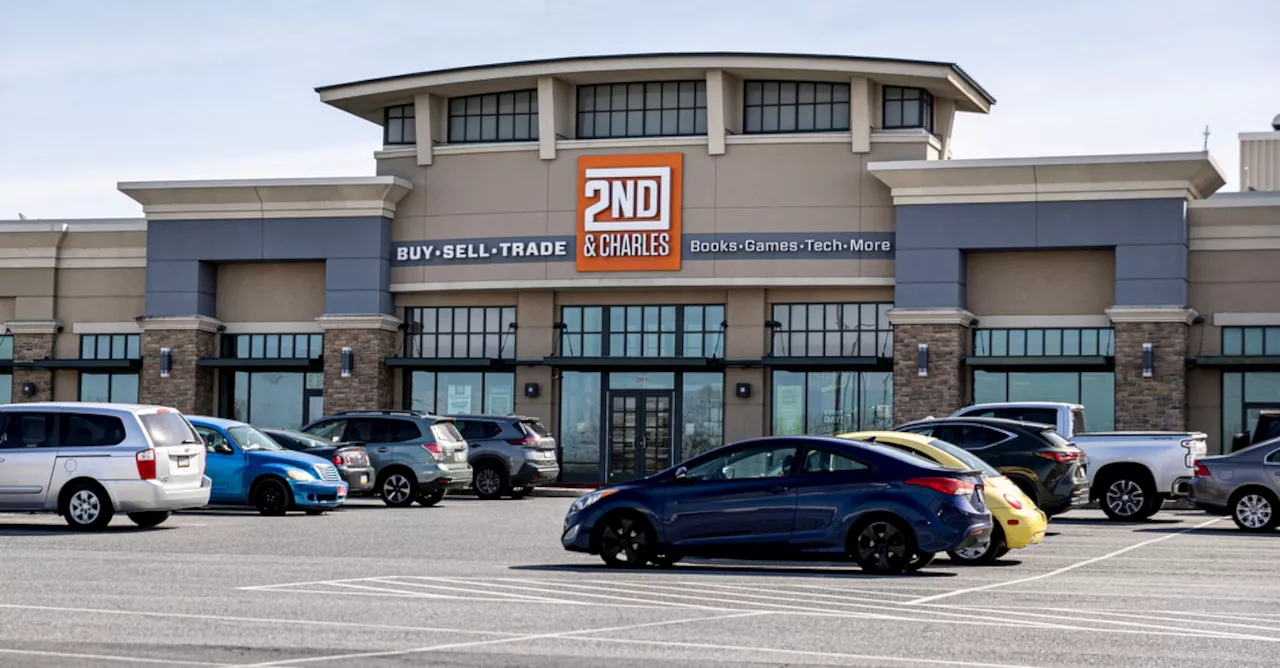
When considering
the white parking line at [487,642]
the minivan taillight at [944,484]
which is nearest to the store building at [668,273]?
the minivan taillight at [944,484]

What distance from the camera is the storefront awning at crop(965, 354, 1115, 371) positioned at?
125ft

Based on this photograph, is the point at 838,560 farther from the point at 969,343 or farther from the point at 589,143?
the point at 589,143

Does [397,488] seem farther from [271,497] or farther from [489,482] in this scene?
[271,497]

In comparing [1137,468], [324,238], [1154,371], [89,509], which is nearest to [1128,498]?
[1137,468]

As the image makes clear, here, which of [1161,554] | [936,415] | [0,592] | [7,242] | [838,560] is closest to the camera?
[0,592]

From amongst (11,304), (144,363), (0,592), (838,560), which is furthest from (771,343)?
(0,592)

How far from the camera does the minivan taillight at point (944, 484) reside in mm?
17438

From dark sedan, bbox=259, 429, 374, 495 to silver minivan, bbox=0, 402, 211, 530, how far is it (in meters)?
5.82

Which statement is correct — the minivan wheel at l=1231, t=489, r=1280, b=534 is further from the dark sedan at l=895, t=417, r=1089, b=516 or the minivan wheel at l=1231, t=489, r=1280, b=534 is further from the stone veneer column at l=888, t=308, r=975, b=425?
the stone veneer column at l=888, t=308, r=975, b=425

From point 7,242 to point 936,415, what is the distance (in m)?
24.7

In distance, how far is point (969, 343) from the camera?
39.9m

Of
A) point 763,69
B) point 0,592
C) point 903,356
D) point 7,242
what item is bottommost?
point 0,592

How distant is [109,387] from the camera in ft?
151

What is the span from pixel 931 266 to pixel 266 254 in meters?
16.5
